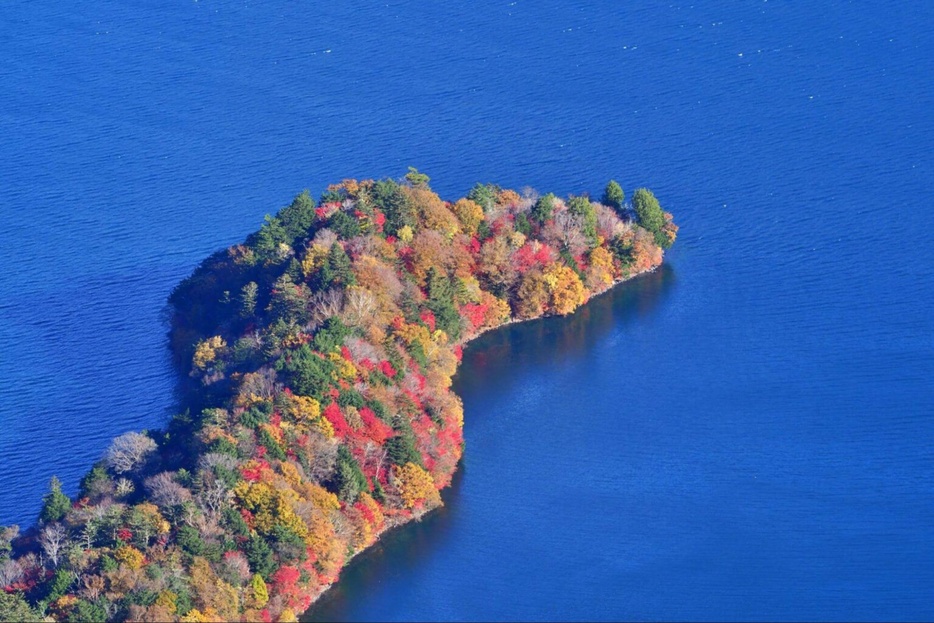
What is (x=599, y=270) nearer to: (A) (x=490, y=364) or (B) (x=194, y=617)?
(A) (x=490, y=364)

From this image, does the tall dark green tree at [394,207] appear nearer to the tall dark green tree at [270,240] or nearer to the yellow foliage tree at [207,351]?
the tall dark green tree at [270,240]

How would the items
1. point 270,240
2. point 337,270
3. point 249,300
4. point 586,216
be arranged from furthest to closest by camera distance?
point 586,216 → point 270,240 → point 249,300 → point 337,270

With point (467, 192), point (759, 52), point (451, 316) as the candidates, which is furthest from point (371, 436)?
point (759, 52)

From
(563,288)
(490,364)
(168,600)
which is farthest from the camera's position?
(563,288)

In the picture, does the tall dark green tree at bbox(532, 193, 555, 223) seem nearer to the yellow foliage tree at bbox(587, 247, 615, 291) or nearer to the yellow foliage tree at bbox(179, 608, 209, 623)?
the yellow foliage tree at bbox(587, 247, 615, 291)

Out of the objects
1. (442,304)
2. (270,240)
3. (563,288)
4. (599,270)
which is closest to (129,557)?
(442,304)

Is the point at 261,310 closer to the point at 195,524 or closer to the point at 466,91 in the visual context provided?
the point at 195,524

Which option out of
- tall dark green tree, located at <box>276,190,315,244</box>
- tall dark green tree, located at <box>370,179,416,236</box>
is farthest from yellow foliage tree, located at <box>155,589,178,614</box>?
tall dark green tree, located at <box>370,179,416,236</box>
